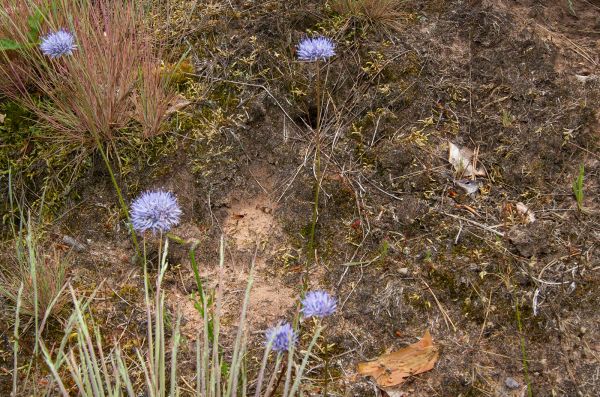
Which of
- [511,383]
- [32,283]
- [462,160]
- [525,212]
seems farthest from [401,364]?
[32,283]

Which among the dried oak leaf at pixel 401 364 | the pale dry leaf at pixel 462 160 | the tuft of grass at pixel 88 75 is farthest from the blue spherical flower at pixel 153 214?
the pale dry leaf at pixel 462 160

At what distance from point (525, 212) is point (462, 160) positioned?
304 mm

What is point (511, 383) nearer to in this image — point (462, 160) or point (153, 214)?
point (462, 160)

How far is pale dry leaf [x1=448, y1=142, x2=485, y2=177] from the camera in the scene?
92.8 inches

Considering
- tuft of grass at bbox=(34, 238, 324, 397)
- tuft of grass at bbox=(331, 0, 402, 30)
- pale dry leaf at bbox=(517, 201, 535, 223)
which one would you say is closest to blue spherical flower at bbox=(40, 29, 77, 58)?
tuft of grass at bbox=(34, 238, 324, 397)

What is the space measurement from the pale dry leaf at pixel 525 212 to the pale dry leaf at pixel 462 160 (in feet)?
0.63

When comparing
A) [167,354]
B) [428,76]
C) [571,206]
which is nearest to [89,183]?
[167,354]

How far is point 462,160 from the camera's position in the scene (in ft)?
7.81

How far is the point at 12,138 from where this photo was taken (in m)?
2.51

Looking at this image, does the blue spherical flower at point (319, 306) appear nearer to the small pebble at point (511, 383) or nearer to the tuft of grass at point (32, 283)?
the small pebble at point (511, 383)

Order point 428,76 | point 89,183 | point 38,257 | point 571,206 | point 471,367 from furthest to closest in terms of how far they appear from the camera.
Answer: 1. point 428,76
2. point 89,183
3. point 571,206
4. point 38,257
5. point 471,367

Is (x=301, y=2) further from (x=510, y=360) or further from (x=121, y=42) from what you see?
(x=510, y=360)

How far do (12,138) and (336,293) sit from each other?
57.0 inches

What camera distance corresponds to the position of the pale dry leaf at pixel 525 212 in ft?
7.32
